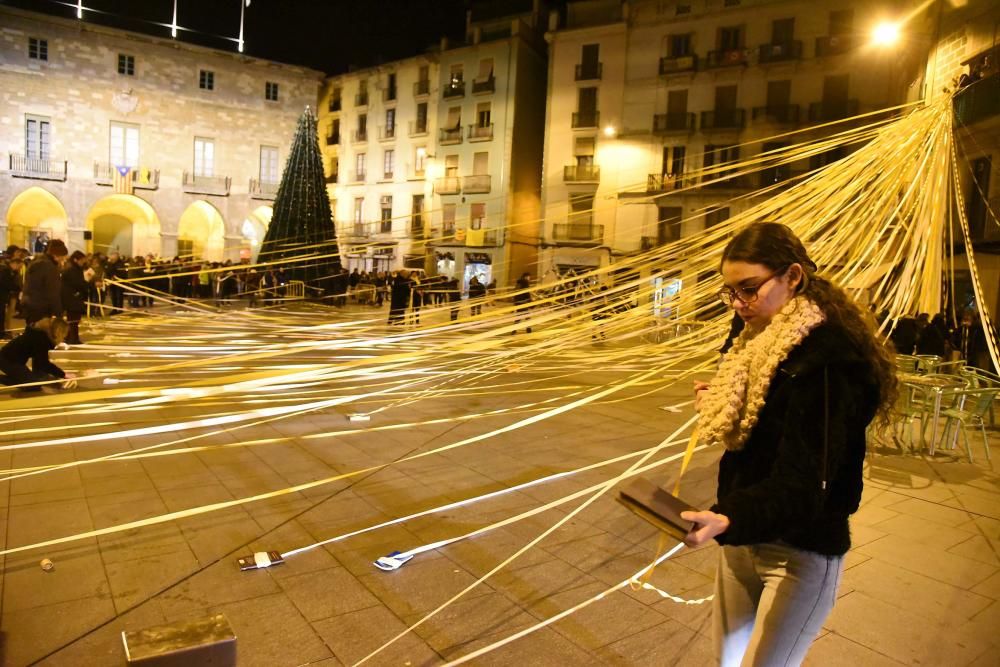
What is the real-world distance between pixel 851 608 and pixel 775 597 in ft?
6.58

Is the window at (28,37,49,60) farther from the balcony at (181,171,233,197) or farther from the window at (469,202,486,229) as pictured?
the window at (469,202,486,229)

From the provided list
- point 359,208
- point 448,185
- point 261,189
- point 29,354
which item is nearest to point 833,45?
point 448,185

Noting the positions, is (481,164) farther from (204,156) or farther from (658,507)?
(658,507)

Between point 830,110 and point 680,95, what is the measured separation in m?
6.08

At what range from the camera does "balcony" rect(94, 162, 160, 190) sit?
3222cm

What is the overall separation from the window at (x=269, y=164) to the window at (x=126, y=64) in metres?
7.00

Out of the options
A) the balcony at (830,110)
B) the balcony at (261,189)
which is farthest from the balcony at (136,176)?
the balcony at (830,110)

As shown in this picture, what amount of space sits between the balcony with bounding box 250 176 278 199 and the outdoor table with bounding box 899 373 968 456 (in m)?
34.8

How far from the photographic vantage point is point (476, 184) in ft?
112

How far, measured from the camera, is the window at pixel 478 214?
33.8 metres

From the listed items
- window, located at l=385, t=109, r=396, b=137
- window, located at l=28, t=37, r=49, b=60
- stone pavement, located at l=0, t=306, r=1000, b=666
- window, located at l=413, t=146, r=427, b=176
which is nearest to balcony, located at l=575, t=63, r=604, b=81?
window, located at l=413, t=146, r=427, b=176

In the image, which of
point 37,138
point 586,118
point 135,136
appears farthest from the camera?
point 135,136

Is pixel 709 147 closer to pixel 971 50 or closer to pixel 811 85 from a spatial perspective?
pixel 811 85

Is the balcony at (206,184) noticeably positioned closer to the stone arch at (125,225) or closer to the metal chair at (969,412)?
the stone arch at (125,225)
